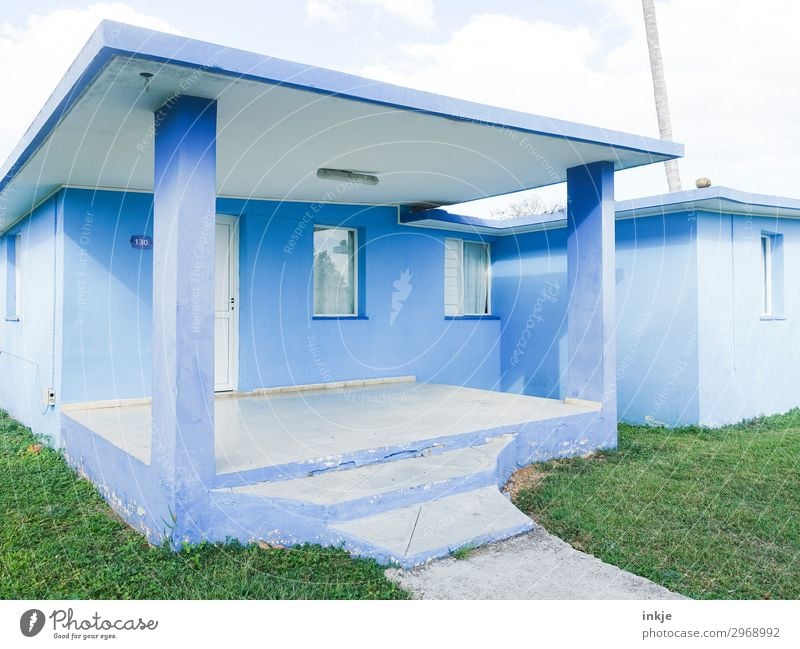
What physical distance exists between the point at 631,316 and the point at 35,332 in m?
7.74

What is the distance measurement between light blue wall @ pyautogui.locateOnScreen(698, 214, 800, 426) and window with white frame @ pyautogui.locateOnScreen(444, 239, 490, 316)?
3.69 metres

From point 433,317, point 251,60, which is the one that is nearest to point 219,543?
point 251,60

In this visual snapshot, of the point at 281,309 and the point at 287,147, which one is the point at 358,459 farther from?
the point at 281,309

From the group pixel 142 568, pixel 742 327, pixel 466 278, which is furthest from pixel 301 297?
pixel 742 327

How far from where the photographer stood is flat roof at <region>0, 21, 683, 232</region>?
362 cm

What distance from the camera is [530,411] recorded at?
6348mm

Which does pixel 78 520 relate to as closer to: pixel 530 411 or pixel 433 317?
pixel 530 411

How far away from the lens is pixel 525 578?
3.47 metres

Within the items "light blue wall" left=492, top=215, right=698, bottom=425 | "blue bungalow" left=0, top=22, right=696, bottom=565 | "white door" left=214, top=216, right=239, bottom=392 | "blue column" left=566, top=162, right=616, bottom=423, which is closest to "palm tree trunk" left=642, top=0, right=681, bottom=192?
"blue bungalow" left=0, top=22, right=696, bottom=565

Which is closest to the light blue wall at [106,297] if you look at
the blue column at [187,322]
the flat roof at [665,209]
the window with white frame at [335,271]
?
the window with white frame at [335,271]

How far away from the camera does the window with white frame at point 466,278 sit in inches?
397

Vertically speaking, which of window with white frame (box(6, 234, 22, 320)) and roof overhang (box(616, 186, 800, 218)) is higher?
roof overhang (box(616, 186, 800, 218))

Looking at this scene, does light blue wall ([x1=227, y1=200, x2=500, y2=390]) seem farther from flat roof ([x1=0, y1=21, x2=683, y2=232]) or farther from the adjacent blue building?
flat roof ([x1=0, y1=21, x2=683, y2=232])

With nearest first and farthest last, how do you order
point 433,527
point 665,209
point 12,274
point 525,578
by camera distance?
point 525,578 → point 433,527 → point 665,209 → point 12,274
